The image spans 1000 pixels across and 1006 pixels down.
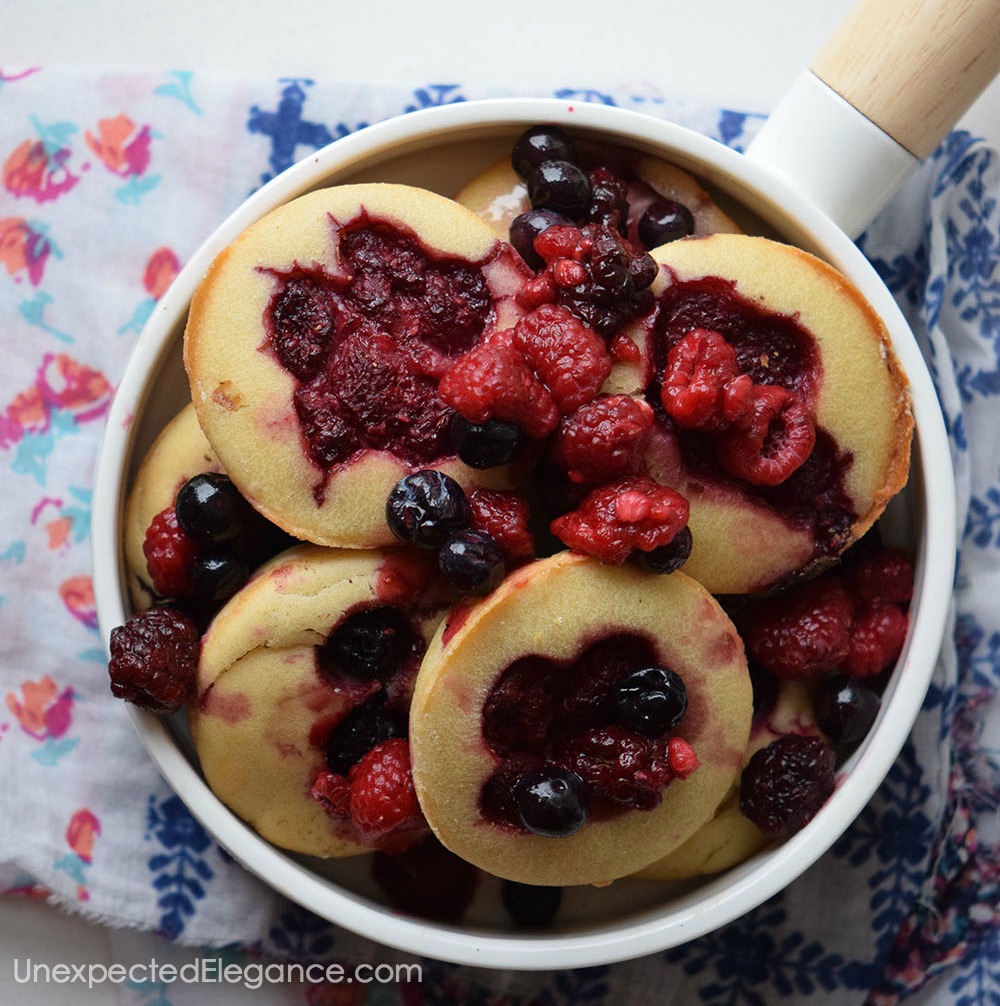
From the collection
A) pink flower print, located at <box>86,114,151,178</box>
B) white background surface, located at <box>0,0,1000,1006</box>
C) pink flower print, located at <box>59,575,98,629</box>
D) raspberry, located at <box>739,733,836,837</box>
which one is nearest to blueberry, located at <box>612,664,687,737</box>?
raspberry, located at <box>739,733,836,837</box>

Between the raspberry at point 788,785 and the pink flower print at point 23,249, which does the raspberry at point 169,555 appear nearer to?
the pink flower print at point 23,249

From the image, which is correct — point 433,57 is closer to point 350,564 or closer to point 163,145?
point 163,145

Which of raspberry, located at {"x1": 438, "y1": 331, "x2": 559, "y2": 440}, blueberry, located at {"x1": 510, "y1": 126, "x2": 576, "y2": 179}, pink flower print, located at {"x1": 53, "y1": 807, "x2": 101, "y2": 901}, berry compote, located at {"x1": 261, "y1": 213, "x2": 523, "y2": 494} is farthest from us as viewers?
pink flower print, located at {"x1": 53, "y1": 807, "x2": 101, "y2": 901}

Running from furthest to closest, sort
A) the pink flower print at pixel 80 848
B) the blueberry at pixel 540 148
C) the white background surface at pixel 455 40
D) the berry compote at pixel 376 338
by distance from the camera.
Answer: the white background surface at pixel 455 40 < the pink flower print at pixel 80 848 < the blueberry at pixel 540 148 < the berry compote at pixel 376 338

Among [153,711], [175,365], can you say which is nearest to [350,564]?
[153,711]

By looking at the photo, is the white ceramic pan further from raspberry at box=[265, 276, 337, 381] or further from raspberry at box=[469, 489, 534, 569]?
raspberry at box=[469, 489, 534, 569]

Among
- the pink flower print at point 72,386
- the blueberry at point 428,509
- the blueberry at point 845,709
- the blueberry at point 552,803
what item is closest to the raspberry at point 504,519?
the blueberry at point 428,509

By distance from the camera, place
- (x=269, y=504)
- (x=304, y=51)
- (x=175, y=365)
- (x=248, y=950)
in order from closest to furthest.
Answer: (x=269, y=504) → (x=175, y=365) → (x=248, y=950) → (x=304, y=51)
